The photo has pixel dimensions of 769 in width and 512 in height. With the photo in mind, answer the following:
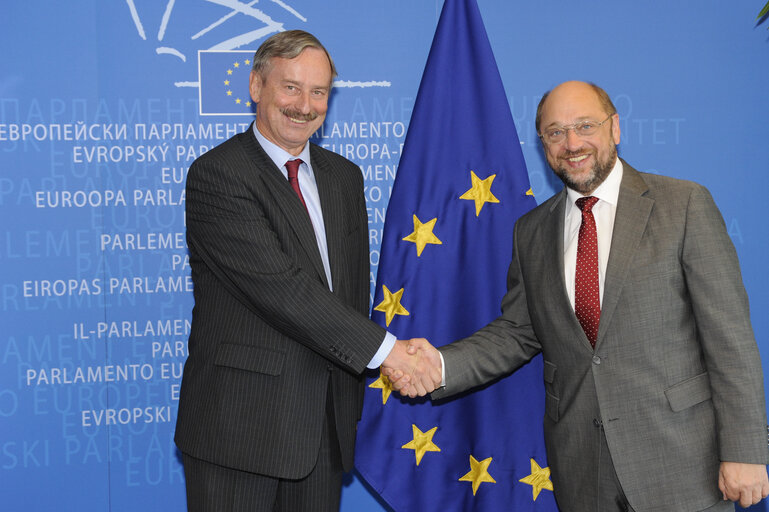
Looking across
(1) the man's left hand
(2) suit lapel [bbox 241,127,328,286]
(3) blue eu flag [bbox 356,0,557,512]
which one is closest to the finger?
(1) the man's left hand

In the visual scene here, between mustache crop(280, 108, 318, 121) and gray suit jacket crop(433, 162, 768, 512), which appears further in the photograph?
mustache crop(280, 108, 318, 121)

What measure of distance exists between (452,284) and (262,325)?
0.88m

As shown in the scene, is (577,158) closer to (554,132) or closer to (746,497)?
(554,132)

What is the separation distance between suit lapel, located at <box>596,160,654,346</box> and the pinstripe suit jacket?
76 cm

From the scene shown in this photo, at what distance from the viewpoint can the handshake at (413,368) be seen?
2.46 meters

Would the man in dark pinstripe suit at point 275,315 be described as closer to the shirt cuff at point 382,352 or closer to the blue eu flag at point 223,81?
the shirt cuff at point 382,352

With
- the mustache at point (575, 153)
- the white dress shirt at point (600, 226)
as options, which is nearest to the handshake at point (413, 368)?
the white dress shirt at point (600, 226)

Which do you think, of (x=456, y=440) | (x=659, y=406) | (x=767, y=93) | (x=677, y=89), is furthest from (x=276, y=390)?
(x=767, y=93)

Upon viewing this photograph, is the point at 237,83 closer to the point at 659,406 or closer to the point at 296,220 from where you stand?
the point at 296,220

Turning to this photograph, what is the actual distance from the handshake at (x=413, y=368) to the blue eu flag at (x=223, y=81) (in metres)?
1.40

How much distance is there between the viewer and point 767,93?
3354 mm

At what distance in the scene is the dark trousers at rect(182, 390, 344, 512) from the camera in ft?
6.89

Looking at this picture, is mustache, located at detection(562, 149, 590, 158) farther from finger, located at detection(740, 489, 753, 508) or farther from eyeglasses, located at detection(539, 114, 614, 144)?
finger, located at detection(740, 489, 753, 508)

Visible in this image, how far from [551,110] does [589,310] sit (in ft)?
2.31
